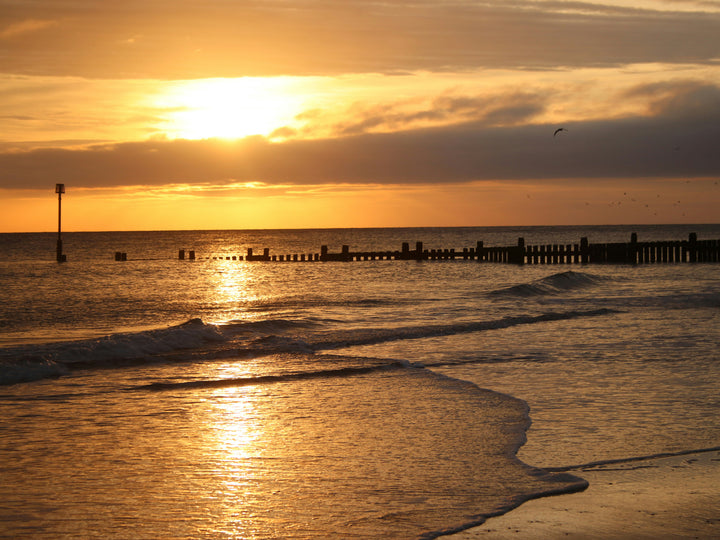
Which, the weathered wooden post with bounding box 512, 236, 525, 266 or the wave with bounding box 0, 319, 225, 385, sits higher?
the weathered wooden post with bounding box 512, 236, 525, 266

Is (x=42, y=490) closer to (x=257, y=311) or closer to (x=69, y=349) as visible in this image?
(x=69, y=349)

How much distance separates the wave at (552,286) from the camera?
2753cm

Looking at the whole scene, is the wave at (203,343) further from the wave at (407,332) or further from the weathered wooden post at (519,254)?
the weathered wooden post at (519,254)

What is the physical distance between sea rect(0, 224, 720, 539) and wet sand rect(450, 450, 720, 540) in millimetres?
193

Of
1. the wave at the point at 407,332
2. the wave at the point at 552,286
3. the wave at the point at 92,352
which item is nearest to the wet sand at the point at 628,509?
the wave at the point at 92,352

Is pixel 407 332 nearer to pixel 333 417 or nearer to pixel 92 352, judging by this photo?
pixel 92 352

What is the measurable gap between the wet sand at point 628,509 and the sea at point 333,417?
193 mm

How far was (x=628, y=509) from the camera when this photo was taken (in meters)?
5.39

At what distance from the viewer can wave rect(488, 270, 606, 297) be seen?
1084 inches

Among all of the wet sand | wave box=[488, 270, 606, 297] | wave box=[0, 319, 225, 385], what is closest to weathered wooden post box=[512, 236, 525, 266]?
wave box=[488, 270, 606, 297]

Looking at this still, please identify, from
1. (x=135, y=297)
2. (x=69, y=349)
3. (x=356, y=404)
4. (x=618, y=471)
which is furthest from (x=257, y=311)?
(x=618, y=471)

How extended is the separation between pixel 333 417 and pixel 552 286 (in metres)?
23.0

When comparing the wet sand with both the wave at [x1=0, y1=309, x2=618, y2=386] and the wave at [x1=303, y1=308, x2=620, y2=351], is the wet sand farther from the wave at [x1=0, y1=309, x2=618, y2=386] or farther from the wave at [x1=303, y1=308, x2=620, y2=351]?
the wave at [x1=303, y1=308, x2=620, y2=351]

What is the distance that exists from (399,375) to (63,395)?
14.8ft
